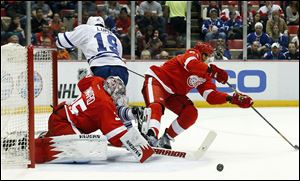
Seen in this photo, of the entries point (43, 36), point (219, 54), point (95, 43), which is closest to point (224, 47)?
point (219, 54)

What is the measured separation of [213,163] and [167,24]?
507 centimetres

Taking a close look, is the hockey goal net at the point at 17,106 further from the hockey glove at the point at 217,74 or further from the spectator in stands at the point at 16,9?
the spectator in stands at the point at 16,9

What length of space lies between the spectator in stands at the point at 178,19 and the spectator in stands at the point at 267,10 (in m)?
1.14

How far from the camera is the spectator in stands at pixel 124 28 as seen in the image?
9.22 metres

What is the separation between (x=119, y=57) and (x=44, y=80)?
26.0 inches

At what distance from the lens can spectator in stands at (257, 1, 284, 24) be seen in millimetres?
9891

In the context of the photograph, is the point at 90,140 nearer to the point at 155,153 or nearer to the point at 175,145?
the point at 155,153

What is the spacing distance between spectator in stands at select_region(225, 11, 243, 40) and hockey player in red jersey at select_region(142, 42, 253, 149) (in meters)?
4.15

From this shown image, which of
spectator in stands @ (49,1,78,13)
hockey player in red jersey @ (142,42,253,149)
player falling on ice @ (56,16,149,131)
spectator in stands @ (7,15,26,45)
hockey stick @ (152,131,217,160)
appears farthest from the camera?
spectator in stands @ (49,1,78,13)

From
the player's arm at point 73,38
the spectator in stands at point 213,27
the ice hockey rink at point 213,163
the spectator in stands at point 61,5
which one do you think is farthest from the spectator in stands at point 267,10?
the player's arm at point 73,38

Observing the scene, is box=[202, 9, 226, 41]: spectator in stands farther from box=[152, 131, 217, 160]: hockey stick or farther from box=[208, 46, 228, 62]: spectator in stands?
box=[152, 131, 217, 160]: hockey stick

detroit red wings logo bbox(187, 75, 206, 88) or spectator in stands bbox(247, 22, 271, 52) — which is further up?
spectator in stands bbox(247, 22, 271, 52)

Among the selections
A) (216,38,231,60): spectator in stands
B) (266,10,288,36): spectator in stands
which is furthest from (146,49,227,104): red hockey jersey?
(266,10,288,36): spectator in stands

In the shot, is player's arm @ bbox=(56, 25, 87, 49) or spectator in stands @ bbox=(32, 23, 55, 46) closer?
player's arm @ bbox=(56, 25, 87, 49)
